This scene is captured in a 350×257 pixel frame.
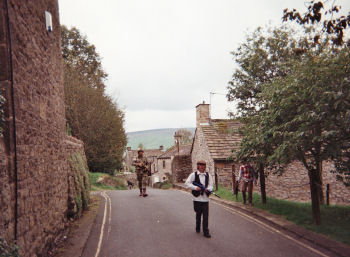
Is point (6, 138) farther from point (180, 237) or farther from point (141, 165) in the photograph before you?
point (141, 165)

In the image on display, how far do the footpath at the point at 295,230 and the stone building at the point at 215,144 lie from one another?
672 centimetres

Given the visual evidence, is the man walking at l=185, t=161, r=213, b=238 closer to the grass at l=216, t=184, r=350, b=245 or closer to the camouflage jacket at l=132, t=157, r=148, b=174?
the grass at l=216, t=184, r=350, b=245

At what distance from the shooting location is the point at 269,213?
10352mm

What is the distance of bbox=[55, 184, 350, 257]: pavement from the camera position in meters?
6.50

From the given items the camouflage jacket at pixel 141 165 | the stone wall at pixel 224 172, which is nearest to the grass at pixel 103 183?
the stone wall at pixel 224 172

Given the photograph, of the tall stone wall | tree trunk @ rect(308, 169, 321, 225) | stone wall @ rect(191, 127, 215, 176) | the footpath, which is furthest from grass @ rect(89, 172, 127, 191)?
the tall stone wall

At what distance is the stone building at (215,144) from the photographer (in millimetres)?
20347

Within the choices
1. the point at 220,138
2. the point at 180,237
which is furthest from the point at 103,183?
the point at 180,237

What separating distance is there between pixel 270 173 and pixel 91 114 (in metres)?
16.6

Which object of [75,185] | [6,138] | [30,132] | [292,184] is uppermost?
[30,132]

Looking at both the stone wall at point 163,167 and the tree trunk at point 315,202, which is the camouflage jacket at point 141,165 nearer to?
the tree trunk at point 315,202

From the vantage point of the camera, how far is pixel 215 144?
71.1 ft

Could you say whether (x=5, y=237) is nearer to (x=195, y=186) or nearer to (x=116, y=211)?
(x=195, y=186)

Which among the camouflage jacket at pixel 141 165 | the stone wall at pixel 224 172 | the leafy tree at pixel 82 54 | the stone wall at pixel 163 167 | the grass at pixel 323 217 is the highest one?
the leafy tree at pixel 82 54
